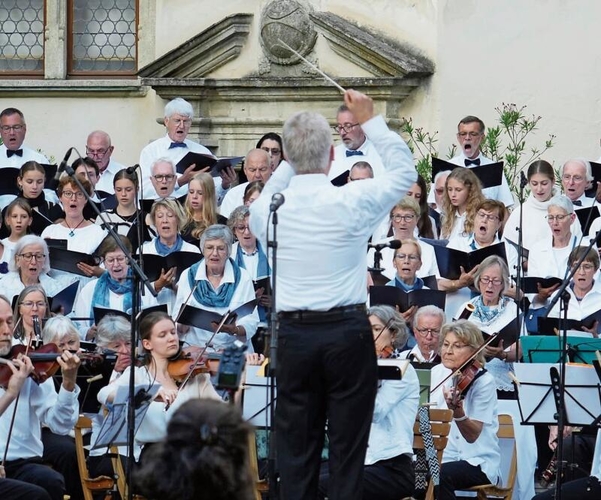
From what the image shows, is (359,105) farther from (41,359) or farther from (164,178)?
(164,178)

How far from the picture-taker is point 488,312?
1102 cm

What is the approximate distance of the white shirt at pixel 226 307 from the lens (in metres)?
10.9

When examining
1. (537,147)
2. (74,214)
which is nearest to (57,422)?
(74,214)

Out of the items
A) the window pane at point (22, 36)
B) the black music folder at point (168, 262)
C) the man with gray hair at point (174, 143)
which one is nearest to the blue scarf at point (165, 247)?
the black music folder at point (168, 262)

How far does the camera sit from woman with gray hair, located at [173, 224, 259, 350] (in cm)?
1109

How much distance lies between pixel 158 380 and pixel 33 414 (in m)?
0.74

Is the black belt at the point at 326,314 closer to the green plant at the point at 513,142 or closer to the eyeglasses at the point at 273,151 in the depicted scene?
the eyeglasses at the point at 273,151

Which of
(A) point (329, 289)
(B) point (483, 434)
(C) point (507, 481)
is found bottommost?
(C) point (507, 481)

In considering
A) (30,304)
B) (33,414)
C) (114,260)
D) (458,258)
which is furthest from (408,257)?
(33,414)

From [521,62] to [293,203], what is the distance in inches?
357

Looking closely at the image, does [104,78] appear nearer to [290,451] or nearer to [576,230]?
[576,230]

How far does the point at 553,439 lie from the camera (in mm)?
10516

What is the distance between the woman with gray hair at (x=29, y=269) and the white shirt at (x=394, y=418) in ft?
10.7

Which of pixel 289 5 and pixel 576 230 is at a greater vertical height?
pixel 289 5
